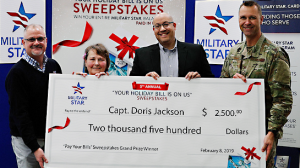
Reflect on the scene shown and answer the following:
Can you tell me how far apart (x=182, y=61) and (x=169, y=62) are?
0.41ft

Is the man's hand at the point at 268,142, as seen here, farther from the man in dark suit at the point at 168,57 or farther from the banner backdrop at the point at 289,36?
the banner backdrop at the point at 289,36

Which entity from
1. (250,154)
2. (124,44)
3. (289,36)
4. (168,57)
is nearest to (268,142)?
(250,154)

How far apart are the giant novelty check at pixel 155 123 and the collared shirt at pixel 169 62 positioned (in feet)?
1.28

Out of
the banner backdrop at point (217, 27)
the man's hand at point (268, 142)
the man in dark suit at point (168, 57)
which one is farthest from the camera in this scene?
the banner backdrop at point (217, 27)

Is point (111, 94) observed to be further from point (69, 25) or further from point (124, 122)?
point (69, 25)

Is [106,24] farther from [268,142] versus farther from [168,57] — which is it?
[268,142]

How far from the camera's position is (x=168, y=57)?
7.45 feet

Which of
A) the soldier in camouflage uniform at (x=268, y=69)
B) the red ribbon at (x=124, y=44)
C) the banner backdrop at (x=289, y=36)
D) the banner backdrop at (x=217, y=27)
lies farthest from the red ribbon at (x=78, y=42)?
the banner backdrop at (x=289, y=36)

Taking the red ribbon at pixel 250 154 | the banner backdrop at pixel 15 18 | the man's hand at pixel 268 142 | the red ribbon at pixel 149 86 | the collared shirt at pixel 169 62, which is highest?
the banner backdrop at pixel 15 18

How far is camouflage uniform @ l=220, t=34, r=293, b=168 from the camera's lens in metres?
1.84

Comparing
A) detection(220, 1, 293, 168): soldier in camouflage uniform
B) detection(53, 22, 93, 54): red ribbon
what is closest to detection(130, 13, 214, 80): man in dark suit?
detection(220, 1, 293, 168): soldier in camouflage uniform

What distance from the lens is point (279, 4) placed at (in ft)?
9.14

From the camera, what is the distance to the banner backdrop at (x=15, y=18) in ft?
10.0

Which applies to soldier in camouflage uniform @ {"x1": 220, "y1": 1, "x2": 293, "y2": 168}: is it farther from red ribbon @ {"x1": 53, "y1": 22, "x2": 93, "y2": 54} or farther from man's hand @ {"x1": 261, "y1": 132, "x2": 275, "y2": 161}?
red ribbon @ {"x1": 53, "y1": 22, "x2": 93, "y2": 54}
